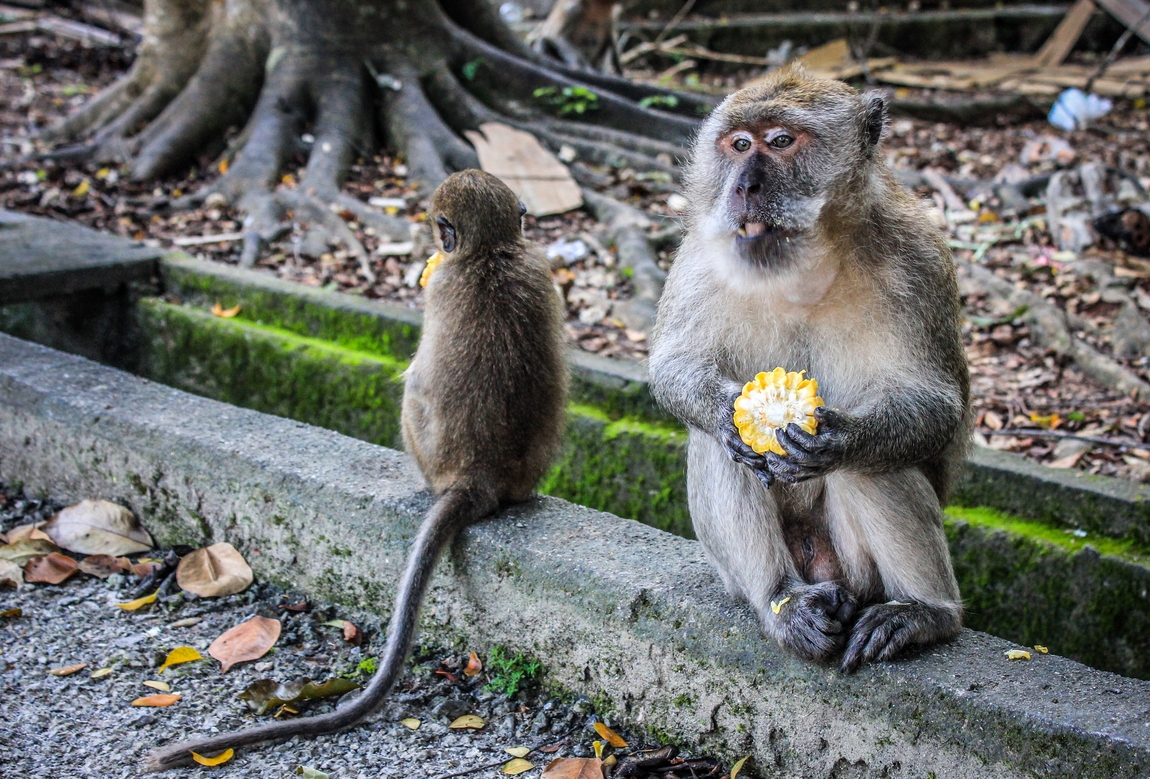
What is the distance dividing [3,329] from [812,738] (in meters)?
4.77

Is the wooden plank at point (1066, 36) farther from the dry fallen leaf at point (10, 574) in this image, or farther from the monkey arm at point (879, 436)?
the dry fallen leaf at point (10, 574)

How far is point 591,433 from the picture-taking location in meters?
4.57

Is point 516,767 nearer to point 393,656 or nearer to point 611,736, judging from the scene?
point 611,736

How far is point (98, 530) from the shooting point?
389 centimetres

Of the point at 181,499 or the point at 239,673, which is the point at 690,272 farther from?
the point at 181,499

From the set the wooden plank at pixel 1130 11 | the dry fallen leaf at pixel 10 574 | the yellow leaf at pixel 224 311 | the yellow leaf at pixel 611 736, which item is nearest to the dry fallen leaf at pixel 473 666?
the yellow leaf at pixel 611 736

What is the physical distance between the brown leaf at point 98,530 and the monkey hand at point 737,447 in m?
2.36

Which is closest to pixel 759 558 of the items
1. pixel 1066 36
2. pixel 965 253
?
pixel 965 253

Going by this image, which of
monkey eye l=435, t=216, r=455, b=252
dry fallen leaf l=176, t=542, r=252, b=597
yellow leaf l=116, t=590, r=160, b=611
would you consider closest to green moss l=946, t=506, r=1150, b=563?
monkey eye l=435, t=216, r=455, b=252

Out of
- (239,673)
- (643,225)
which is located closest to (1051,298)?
(643,225)

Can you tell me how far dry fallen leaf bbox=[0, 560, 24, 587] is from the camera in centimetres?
362

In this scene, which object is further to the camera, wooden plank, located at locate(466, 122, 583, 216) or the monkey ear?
wooden plank, located at locate(466, 122, 583, 216)

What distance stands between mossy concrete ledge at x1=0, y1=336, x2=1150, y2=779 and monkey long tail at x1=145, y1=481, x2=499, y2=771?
13 centimetres

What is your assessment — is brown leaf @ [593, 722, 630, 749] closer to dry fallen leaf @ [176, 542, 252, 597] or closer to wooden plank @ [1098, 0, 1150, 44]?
dry fallen leaf @ [176, 542, 252, 597]
